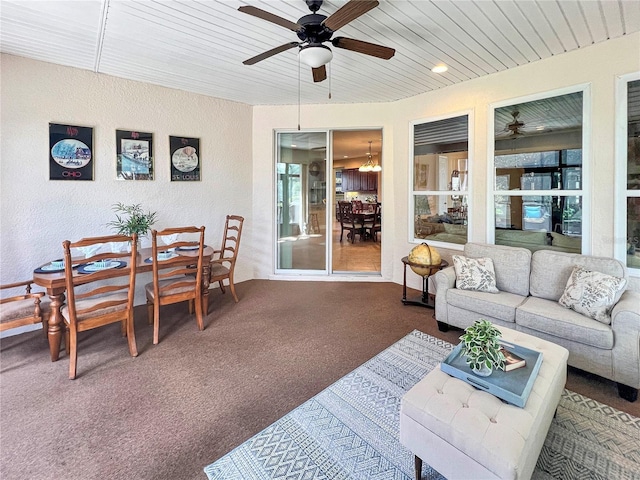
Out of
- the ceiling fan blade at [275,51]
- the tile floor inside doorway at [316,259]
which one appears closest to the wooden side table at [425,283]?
the tile floor inside doorway at [316,259]

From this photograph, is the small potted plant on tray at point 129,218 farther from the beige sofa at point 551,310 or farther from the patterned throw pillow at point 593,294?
the patterned throw pillow at point 593,294

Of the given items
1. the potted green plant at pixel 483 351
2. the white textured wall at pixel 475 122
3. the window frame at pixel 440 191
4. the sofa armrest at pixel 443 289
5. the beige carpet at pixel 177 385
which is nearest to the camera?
the potted green plant at pixel 483 351

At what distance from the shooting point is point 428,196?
4.54 meters

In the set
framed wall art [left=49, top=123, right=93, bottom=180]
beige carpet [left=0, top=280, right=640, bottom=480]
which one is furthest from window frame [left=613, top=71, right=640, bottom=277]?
framed wall art [left=49, top=123, right=93, bottom=180]

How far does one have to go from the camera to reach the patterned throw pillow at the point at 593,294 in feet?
7.71

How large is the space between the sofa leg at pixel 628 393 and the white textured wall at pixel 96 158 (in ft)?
15.0

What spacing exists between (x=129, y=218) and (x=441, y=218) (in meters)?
4.11

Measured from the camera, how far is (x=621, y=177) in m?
2.85

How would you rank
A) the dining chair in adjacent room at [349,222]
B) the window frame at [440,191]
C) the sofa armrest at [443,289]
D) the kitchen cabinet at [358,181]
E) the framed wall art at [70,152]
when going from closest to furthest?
1. the sofa armrest at [443,289]
2. the framed wall art at [70,152]
3. the window frame at [440,191]
4. the dining chair in adjacent room at [349,222]
5. the kitchen cabinet at [358,181]

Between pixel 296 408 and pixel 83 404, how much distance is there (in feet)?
4.75

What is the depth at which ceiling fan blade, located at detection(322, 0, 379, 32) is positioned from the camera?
1.87m

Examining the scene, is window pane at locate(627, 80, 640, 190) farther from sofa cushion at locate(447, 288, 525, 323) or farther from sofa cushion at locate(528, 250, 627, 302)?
sofa cushion at locate(447, 288, 525, 323)

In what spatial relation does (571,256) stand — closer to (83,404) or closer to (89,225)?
(83,404)

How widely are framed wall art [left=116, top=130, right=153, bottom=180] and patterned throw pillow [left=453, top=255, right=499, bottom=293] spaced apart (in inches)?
153
